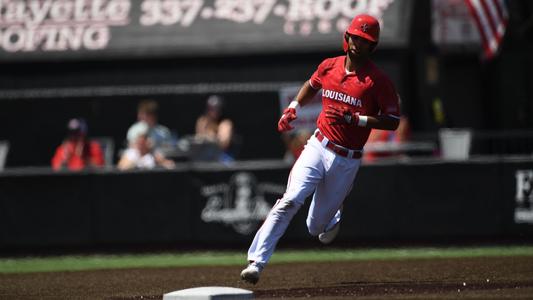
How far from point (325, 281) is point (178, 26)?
1087 centimetres

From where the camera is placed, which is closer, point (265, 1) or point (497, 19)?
point (497, 19)

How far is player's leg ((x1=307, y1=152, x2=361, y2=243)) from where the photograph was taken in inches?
421

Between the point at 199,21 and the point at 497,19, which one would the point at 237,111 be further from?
the point at 497,19

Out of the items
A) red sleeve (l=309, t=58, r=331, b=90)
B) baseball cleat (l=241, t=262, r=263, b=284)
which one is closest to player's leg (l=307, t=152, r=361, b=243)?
red sleeve (l=309, t=58, r=331, b=90)

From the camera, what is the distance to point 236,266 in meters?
13.6

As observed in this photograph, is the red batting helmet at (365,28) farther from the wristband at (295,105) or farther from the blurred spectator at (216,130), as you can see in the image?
the blurred spectator at (216,130)

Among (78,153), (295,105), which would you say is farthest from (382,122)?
(78,153)

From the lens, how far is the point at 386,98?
10.5m

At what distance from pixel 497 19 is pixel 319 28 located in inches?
125

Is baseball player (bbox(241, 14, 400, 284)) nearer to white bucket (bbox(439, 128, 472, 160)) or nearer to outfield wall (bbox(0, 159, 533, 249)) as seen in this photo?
outfield wall (bbox(0, 159, 533, 249))

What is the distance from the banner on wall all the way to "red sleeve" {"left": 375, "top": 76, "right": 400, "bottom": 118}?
9.56 meters

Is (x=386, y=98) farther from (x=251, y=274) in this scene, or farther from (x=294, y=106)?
(x=251, y=274)

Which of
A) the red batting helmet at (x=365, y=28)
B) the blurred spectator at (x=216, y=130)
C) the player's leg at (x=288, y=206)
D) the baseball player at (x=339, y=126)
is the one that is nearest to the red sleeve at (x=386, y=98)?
the baseball player at (x=339, y=126)

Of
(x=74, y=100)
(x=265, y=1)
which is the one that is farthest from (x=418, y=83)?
(x=74, y=100)
